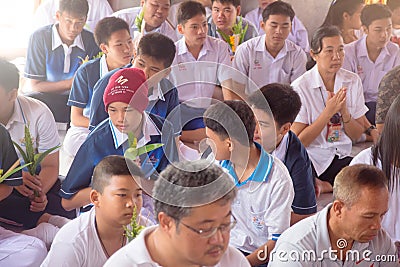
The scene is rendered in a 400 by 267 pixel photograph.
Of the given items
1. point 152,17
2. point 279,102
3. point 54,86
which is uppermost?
point 152,17

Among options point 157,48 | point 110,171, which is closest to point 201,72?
point 157,48

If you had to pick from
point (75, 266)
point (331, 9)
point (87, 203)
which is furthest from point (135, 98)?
point (331, 9)

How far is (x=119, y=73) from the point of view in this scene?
262cm

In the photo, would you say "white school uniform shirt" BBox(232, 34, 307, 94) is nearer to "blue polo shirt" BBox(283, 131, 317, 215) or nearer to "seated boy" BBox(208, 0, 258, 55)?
"seated boy" BBox(208, 0, 258, 55)

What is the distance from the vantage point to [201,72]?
10.5 ft

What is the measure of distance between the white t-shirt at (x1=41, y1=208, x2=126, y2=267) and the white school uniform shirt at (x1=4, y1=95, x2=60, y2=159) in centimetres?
85

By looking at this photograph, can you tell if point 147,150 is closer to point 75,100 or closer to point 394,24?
point 75,100

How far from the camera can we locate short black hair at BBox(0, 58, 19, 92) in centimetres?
260

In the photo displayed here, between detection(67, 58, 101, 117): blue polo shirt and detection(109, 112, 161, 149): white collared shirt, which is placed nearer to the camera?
detection(109, 112, 161, 149): white collared shirt

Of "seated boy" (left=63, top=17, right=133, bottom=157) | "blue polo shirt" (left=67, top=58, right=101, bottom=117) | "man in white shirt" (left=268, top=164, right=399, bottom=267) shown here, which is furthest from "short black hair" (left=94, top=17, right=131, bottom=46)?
"man in white shirt" (left=268, top=164, right=399, bottom=267)

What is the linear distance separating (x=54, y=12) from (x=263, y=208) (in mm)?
2472

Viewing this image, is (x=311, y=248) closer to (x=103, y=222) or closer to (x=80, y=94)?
(x=103, y=222)

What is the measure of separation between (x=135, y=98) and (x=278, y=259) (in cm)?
87

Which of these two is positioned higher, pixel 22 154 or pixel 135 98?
pixel 135 98
